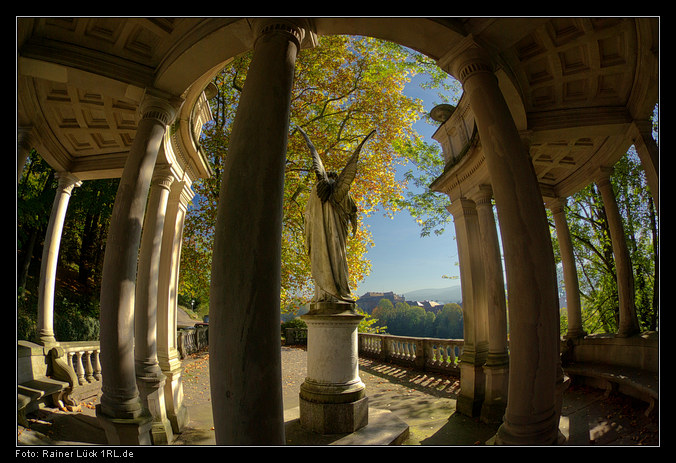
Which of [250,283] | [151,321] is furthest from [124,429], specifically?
[250,283]

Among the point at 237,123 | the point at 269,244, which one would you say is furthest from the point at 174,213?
the point at 269,244

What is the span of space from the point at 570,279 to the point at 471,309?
13.1 ft

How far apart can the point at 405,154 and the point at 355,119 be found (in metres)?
3.12

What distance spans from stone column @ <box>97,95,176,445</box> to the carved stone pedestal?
2595mm

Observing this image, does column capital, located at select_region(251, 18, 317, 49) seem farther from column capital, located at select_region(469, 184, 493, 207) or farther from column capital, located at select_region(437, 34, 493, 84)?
column capital, located at select_region(469, 184, 493, 207)

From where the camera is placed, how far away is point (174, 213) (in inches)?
346

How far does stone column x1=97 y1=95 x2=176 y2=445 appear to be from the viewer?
192 inches

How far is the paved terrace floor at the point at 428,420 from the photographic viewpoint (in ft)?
17.9

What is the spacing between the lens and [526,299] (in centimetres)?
362

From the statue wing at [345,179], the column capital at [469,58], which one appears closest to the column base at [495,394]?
the statue wing at [345,179]

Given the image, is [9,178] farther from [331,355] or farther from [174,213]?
[331,355]

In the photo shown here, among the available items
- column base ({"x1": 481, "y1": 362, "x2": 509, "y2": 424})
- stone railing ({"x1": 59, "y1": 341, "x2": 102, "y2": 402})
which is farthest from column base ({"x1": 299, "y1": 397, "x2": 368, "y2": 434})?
stone railing ({"x1": 59, "y1": 341, "x2": 102, "y2": 402})

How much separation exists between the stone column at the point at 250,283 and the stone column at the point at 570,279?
35.8ft

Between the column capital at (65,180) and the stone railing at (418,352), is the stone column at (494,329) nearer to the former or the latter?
the stone railing at (418,352)
